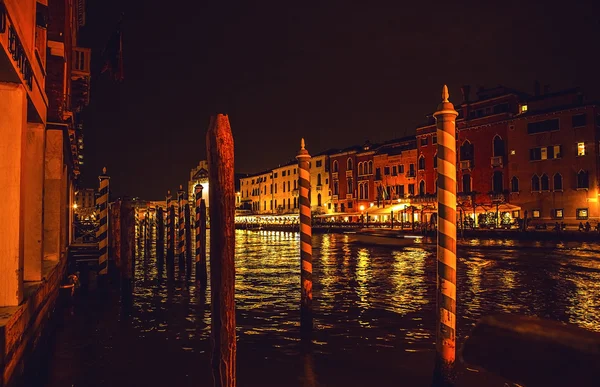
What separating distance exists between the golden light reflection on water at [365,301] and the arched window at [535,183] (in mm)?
21079

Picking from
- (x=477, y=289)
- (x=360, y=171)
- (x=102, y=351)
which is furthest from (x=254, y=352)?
(x=360, y=171)

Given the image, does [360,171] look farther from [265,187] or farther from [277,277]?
[277,277]

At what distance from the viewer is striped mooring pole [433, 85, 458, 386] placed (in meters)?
4.12

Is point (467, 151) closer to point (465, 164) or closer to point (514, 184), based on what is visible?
point (465, 164)

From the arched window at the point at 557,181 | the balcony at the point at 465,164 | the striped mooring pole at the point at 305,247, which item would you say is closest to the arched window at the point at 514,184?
the arched window at the point at 557,181

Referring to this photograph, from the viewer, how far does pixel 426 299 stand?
9.27 meters

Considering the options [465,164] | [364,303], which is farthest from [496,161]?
[364,303]

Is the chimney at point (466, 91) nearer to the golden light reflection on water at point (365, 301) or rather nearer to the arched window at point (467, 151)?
the arched window at point (467, 151)

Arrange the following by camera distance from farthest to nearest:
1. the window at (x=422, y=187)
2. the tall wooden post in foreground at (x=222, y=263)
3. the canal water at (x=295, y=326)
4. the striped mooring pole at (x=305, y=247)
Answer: the window at (x=422, y=187), the striped mooring pole at (x=305, y=247), the canal water at (x=295, y=326), the tall wooden post in foreground at (x=222, y=263)

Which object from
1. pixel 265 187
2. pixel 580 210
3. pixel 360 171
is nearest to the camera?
pixel 580 210

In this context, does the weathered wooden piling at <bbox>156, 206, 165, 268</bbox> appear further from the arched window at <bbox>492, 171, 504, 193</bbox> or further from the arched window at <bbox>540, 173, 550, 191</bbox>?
the arched window at <bbox>540, 173, 550, 191</bbox>

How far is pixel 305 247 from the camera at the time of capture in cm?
608

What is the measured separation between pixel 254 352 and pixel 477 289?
629cm

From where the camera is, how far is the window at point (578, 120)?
32.4m
